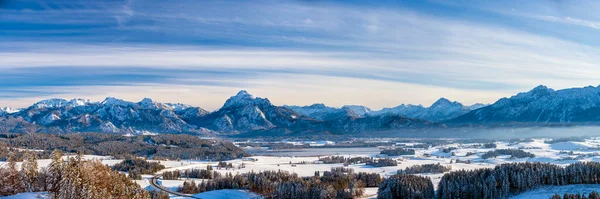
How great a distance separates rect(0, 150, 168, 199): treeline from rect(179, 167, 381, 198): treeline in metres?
49.2

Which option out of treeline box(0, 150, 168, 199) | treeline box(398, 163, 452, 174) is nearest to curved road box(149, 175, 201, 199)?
treeline box(0, 150, 168, 199)

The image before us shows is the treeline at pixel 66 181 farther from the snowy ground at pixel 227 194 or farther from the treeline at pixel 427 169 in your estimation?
the treeline at pixel 427 169

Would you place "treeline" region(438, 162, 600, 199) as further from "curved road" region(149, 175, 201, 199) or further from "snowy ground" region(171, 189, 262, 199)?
"curved road" region(149, 175, 201, 199)

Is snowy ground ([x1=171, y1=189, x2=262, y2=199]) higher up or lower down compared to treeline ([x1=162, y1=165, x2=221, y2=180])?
lower down

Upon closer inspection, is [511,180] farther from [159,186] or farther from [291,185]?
[159,186]

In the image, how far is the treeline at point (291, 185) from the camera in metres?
119

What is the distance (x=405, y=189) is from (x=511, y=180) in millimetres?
25164

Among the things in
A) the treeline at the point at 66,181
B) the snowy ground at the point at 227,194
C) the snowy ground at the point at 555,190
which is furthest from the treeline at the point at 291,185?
the treeline at the point at 66,181

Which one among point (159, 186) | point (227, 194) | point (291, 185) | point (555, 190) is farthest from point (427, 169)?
point (159, 186)

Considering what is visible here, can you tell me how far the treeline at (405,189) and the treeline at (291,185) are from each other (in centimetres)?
686

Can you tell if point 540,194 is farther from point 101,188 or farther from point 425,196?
point 101,188

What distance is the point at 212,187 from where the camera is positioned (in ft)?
447

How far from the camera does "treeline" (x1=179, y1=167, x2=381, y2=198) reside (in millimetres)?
119188

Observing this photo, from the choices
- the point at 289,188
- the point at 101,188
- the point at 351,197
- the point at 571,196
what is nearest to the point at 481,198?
the point at 571,196
